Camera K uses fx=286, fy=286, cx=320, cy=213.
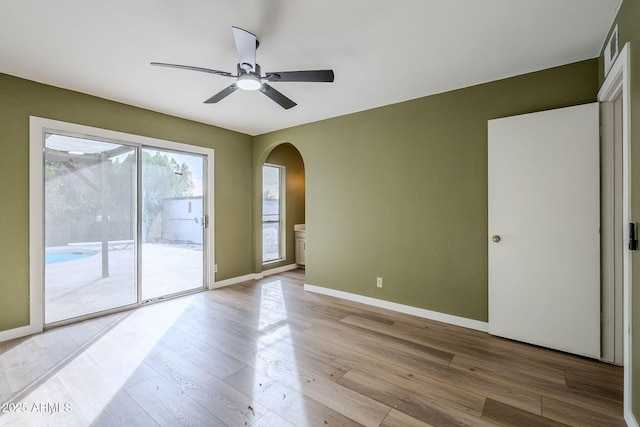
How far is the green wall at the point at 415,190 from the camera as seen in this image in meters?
2.90

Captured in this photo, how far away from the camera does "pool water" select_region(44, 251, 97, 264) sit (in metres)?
3.02

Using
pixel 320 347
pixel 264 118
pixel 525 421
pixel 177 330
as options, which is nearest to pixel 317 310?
pixel 320 347

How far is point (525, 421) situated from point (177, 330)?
2941 mm

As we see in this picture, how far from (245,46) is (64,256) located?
3.05 m

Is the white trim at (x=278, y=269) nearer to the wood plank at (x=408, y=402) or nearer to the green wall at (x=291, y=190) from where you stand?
the green wall at (x=291, y=190)

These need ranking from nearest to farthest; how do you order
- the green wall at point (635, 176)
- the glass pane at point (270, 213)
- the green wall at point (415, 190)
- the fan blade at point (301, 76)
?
the green wall at point (635, 176)
the fan blade at point (301, 76)
the green wall at point (415, 190)
the glass pane at point (270, 213)

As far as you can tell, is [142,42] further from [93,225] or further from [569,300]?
[569,300]

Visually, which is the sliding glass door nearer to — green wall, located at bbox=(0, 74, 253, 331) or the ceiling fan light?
green wall, located at bbox=(0, 74, 253, 331)

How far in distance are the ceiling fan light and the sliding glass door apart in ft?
7.32

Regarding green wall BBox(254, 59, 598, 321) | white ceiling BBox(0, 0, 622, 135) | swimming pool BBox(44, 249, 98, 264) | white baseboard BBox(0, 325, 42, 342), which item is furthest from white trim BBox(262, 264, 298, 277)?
white ceiling BBox(0, 0, 622, 135)

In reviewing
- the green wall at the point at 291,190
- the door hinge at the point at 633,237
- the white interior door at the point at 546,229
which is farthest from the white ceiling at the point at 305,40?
the green wall at the point at 291,190

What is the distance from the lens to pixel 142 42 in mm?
2227

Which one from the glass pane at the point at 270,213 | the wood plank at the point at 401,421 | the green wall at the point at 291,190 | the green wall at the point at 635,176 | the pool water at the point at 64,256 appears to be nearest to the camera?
the green wall at the point at 635,176

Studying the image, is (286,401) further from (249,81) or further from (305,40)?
(305,40)
